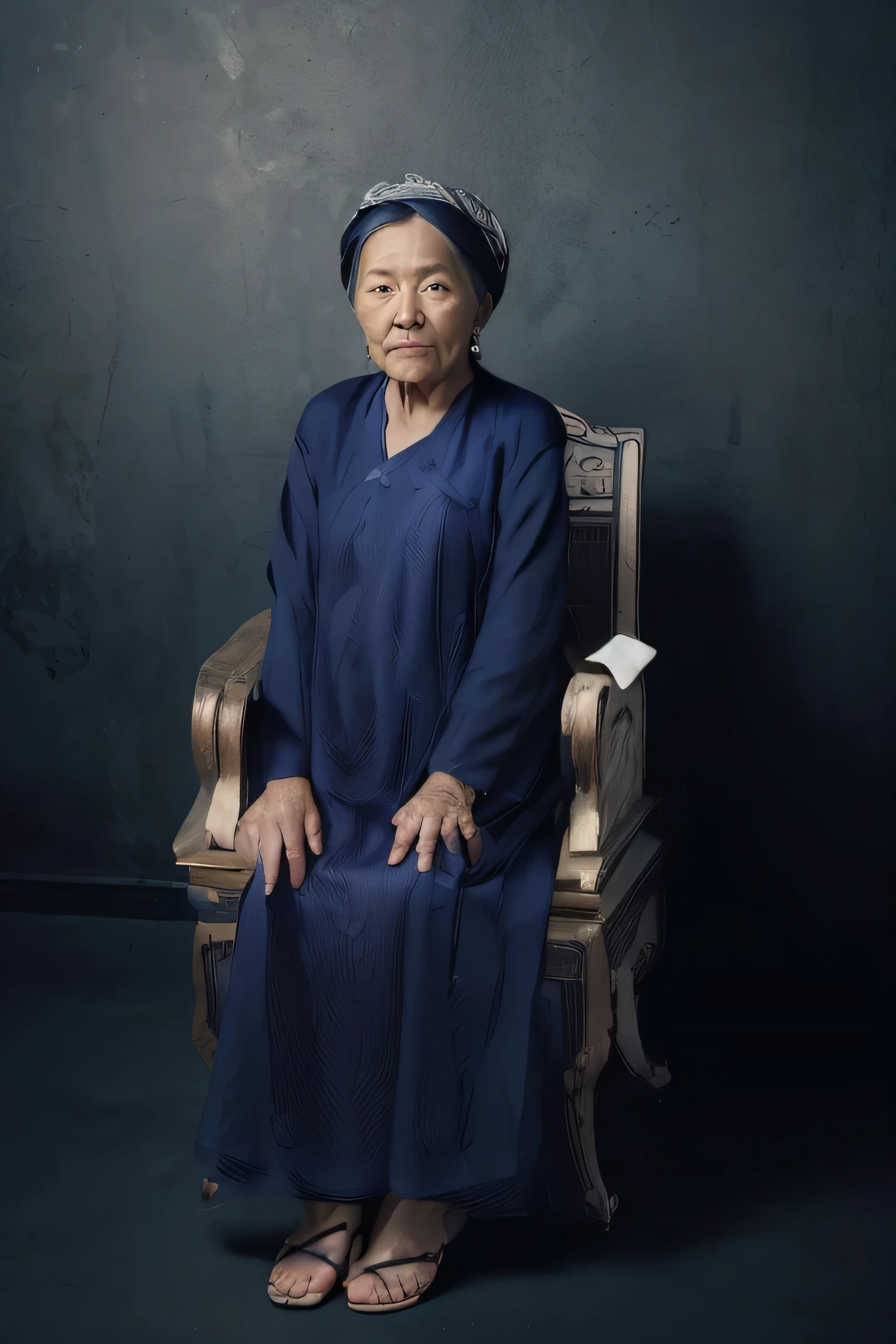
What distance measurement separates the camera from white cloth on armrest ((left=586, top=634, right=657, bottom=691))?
2.25 metres

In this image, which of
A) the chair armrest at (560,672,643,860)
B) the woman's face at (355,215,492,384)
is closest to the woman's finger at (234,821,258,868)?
the chair armrest at (560,672,643,860)

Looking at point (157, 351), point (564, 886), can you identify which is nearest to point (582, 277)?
point (157, 351)

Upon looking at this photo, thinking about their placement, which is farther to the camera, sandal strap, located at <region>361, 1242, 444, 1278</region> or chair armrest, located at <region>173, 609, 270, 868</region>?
chair armrest, located at <region>173, 609, 270, 868</region>

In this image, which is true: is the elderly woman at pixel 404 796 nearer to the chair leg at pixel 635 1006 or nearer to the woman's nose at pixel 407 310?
the woman's nose at pixel 407 310

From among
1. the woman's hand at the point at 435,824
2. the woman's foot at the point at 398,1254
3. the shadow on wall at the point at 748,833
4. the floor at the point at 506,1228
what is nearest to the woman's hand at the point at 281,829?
the woman's hand at the point at 435,824

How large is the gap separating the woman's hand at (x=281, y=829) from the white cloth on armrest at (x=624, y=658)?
56 centimetres

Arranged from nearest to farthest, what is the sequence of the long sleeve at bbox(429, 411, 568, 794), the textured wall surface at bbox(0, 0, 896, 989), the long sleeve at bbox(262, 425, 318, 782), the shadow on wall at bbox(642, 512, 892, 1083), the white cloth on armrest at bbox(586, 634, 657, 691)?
the long sleeve at bbox(429, 411, 568, 794)
the long sleeve at bbox(262, 425, 318, 782)
the white cloth on armrest at bbox(586, 634, 657, 691)
the textured wall surface at bbox(0, 0, 896, 989)
the shadow on wall at bbox(642, 512, 892, 1083)

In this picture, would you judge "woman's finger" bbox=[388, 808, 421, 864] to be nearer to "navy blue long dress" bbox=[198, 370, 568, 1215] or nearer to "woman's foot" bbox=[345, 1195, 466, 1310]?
"navy blue long dress" bbox=[198, 370, 568, 1215]

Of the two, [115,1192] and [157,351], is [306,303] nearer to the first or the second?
[157,351]

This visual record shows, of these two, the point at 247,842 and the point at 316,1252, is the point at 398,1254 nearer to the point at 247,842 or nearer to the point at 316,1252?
the point at 316,1252

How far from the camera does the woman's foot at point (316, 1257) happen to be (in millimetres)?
1930

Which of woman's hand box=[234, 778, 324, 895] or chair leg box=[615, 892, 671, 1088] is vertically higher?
woman's hand box=[234, 778, 324, 895]

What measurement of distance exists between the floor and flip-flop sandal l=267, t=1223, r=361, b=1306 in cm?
2

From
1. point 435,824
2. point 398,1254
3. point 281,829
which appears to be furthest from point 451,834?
point 398,1254
